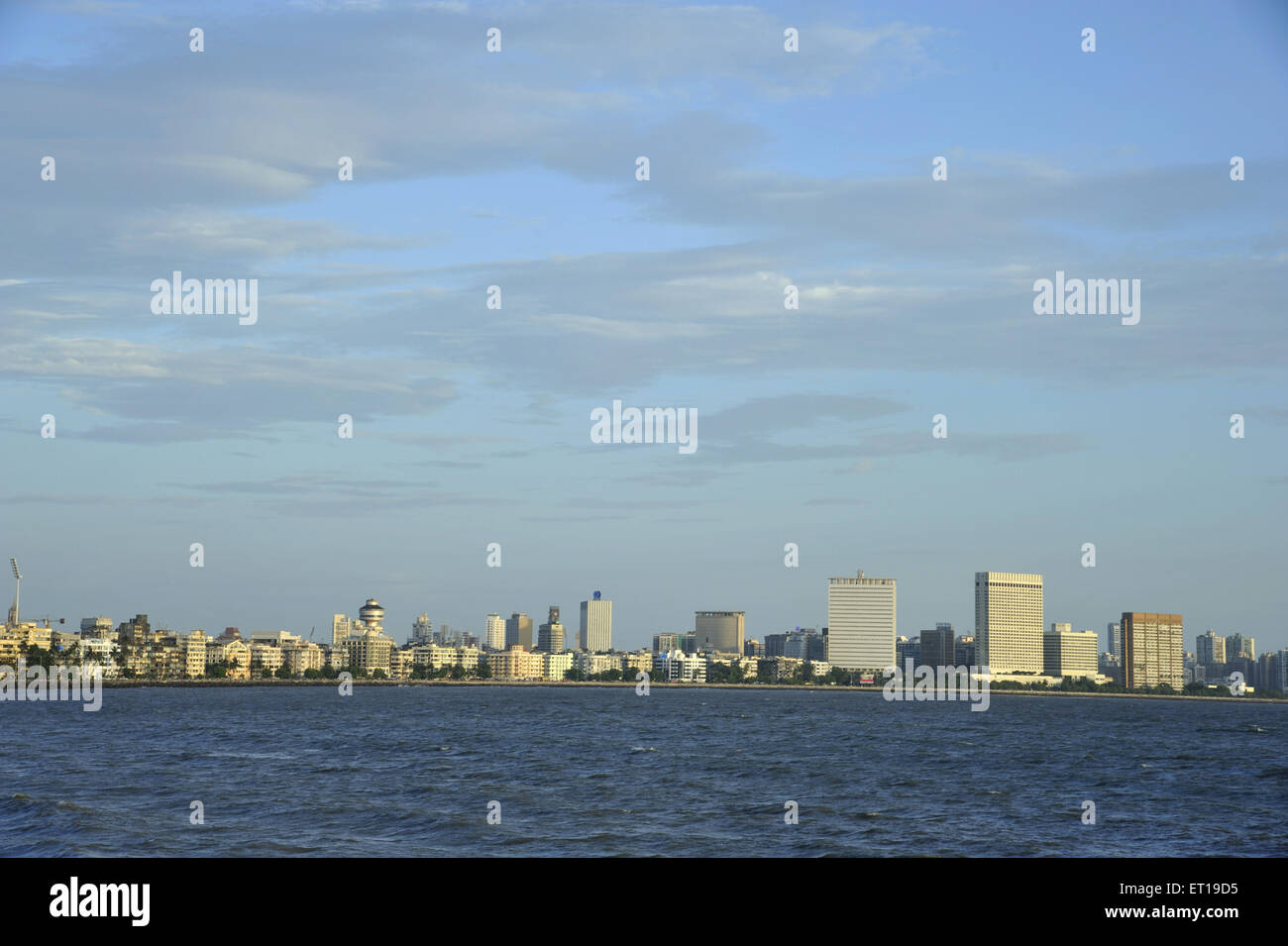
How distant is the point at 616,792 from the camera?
198 feet

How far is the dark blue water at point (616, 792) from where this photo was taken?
43.8 metres

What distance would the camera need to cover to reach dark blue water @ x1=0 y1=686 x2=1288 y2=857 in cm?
4384

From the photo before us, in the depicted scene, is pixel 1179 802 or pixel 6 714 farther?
pixel 6 714

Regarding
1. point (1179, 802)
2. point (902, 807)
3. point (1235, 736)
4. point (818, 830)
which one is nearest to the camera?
point (818, 830)
